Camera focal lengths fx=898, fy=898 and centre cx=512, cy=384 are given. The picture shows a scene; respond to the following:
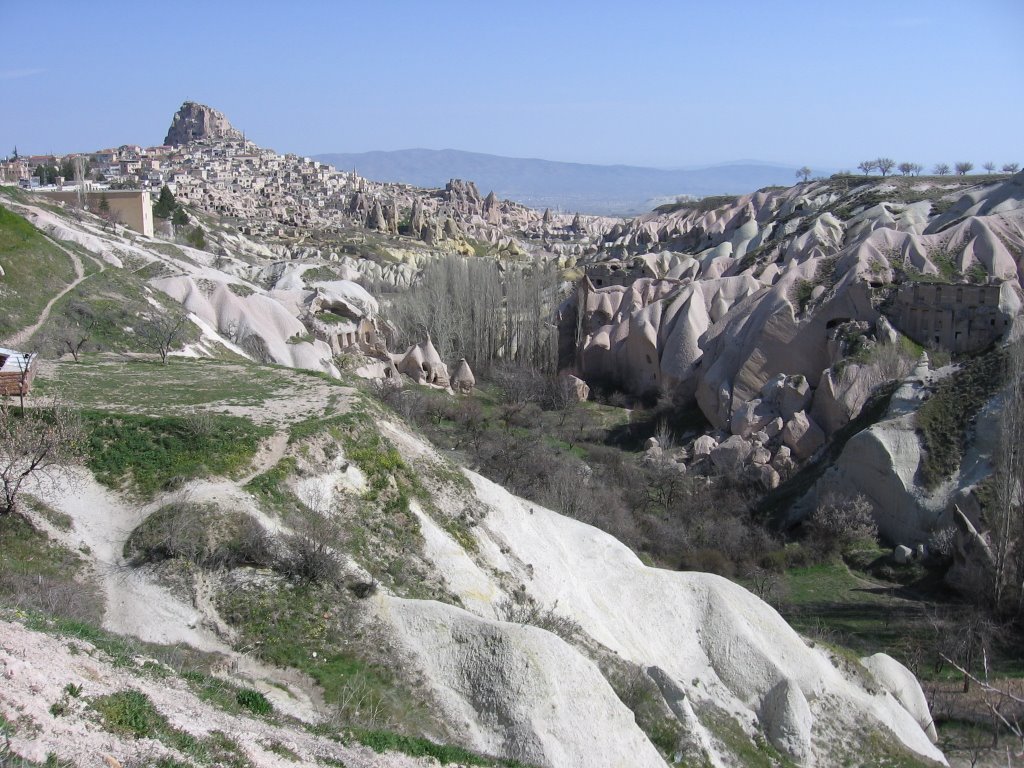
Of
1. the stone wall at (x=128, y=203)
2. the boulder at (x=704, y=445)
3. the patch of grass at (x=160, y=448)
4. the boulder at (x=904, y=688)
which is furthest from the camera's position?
the stone wall at (x=128, y=203)

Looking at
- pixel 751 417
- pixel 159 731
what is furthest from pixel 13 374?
pixel 751 417

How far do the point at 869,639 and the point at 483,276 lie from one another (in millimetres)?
30939

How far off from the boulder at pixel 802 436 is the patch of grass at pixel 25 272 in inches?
755

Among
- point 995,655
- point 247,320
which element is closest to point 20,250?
point 247,320

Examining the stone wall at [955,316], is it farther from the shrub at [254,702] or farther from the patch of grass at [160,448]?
the shrub at [254,702]

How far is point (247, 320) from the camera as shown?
2775 cm

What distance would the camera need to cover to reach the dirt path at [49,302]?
18172 millimetres

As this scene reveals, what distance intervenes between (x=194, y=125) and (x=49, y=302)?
153809 mm

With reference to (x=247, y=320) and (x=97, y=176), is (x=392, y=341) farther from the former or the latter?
(x=97, y=176)

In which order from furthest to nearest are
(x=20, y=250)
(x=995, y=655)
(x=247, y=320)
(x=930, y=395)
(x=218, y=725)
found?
1. (x=247, y=320)
2. (x=20, y=250)
3. (x=930, y=395)
4. (x=995, y=655)
5. (x=218, y=725)

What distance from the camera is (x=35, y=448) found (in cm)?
989

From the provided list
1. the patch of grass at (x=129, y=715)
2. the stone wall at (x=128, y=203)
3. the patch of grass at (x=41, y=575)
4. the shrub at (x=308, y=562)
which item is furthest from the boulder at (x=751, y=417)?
the stone wall at (x=128, y=203)

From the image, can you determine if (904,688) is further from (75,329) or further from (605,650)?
(75,329)

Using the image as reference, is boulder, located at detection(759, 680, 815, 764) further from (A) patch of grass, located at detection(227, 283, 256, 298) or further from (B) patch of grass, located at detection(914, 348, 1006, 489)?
(A) patch of grass, located at detection(227, 283, 256, 298)
